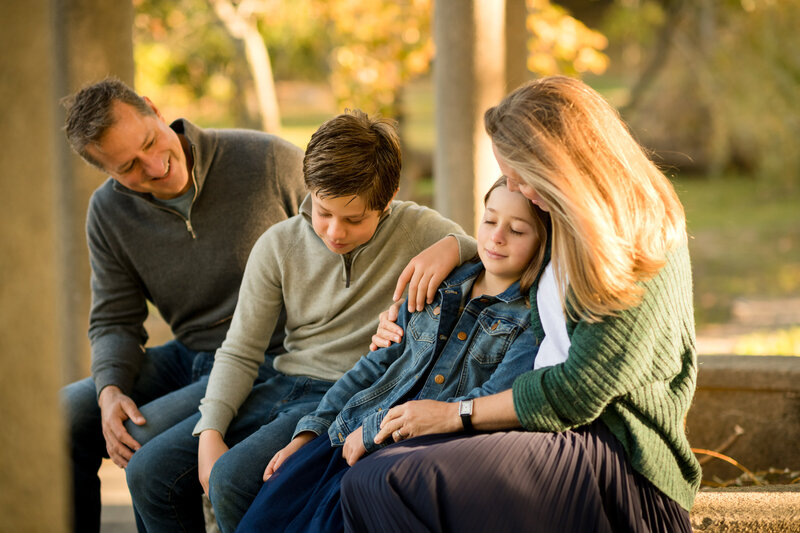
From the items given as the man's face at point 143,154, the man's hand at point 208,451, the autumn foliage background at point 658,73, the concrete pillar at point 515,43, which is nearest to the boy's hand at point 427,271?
the man's hand at point 208,451

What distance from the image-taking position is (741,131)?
456 inches

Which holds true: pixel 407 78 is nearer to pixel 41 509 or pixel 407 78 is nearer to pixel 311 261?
pixel 311 261

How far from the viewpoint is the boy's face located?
2.51 m

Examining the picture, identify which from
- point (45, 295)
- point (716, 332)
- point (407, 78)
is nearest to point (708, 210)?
point (716, 332)

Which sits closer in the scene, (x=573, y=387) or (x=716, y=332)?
(x=573, y=387)

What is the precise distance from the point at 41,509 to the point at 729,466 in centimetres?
284

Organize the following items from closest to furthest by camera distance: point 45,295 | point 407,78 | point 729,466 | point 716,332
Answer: point 45,295, point 729,466, point 716,332, point 407,78

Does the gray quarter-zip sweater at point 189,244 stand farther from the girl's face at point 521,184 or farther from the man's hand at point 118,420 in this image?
the girl's face at point 521,184

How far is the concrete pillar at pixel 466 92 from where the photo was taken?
151 inches

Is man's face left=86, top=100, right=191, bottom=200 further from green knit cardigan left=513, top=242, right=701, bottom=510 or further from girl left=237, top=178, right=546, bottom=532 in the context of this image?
green knit cardigan left=513, top=242, right=701, bottom=510

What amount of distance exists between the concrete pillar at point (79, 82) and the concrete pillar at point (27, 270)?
323cm

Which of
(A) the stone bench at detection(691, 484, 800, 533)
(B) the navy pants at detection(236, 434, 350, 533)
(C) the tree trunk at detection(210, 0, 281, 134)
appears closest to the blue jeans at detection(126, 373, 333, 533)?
(B) the navy pants at detection(236, 434, 350, 533)

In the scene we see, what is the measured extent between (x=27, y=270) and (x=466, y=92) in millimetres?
2909

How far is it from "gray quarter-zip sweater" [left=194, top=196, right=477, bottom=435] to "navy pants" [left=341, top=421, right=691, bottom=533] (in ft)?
2.35
